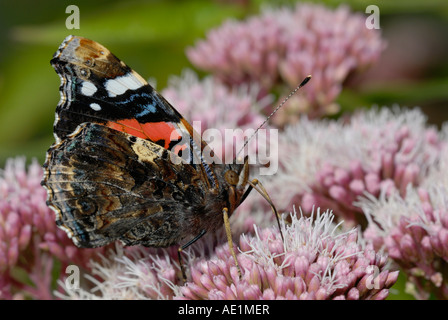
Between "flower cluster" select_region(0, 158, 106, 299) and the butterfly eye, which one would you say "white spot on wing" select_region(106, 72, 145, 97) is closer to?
the butterfly eye

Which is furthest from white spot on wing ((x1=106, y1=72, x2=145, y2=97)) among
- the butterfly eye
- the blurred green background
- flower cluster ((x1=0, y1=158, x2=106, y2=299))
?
the blurred green background

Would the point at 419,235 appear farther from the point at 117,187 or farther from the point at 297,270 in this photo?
the point at 117,187

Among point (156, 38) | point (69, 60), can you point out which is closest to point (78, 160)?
point (69, 60)

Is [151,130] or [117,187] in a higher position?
[151,130]

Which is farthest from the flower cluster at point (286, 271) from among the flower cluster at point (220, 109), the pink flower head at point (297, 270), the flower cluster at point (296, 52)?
the flower cluster at point (296, 52)

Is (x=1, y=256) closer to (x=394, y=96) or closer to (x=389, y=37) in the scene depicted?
(x=394, y=96)

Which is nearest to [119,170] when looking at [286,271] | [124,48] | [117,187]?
[117,187]
